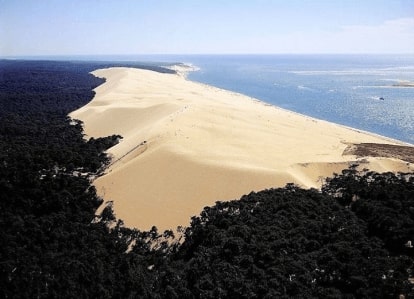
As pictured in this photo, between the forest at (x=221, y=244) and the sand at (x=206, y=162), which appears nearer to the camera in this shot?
the forest at (x=221, y=244)

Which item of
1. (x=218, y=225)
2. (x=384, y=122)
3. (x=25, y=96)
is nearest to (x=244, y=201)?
(x=218, y=225)

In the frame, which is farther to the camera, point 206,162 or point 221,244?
point 206,162

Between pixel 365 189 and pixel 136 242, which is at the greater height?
pixel 365 189

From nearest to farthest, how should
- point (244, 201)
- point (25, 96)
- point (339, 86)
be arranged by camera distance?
point (244, 201)
point (25, 96)
point (339, 86)

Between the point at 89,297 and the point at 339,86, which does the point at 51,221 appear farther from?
the point at 339,86

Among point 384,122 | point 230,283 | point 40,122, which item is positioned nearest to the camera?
point 230,283

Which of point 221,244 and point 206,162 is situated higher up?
point 221,244

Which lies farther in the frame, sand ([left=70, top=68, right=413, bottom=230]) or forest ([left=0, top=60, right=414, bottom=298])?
sand ([left=70, top=68, right=413, bottom=230])

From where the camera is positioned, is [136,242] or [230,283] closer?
[230,283]
